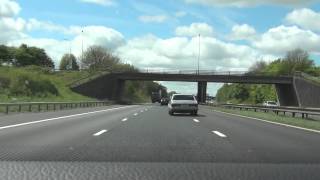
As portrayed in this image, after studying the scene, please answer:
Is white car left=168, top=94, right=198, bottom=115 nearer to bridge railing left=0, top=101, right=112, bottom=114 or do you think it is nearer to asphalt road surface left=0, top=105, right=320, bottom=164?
bridge railing left=0, top=101, right=112, bottom=114

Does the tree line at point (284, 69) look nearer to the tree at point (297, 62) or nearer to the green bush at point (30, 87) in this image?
the tree at point (297, 62)

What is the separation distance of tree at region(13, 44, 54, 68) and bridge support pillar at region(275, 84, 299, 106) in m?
76.6

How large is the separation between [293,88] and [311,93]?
8.06 metres

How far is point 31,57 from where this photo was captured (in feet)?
548

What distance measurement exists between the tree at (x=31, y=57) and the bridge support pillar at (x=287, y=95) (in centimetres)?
7660

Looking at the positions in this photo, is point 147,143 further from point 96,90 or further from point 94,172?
point 96,90

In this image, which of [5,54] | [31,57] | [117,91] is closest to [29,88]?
[117,91]

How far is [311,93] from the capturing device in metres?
95.5

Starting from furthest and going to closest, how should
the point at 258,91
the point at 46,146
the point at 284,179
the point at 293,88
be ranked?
1. the point at 258,91
2. the point at 293,88
3. the point at 46,146
4. the point at 284,179

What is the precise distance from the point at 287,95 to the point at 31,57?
3382 inches

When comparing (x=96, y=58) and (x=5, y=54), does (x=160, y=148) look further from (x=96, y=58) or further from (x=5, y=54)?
(x=5, y=54)

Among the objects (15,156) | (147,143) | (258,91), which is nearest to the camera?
(15,156)

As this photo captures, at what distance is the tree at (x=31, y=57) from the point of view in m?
162

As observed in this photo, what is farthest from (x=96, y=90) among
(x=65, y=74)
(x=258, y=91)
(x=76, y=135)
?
(x=76, y=135)
